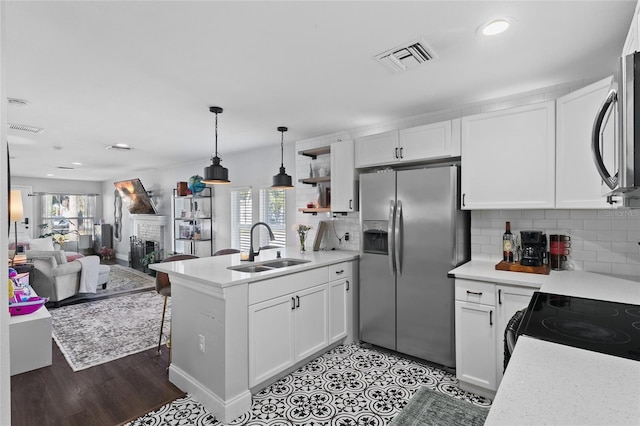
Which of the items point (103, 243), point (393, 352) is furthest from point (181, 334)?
point (103, 243)

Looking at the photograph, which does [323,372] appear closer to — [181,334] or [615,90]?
[181,334]

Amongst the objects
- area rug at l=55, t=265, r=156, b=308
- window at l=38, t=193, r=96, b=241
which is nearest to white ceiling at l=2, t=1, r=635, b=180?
area rug at l=55, t=265, r=156, b=308

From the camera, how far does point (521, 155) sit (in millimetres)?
2578

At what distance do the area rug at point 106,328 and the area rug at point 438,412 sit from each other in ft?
8.72

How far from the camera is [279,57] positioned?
2.23 metres

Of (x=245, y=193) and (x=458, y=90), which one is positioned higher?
(x=458, y=90)

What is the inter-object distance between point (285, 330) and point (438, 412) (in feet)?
4.17

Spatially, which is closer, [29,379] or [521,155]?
[521,155]

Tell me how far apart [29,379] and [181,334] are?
1.51 metres

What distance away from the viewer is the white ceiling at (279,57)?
1.73 metres

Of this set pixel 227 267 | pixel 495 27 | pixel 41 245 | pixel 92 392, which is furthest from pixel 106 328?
pixel 495 27

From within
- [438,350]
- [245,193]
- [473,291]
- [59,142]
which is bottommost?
[438,350]

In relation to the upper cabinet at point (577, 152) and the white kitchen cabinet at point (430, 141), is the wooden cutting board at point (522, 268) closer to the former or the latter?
the upper cabinet at point (577, 152)

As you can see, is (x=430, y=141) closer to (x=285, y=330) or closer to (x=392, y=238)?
(x=392, y=238)
